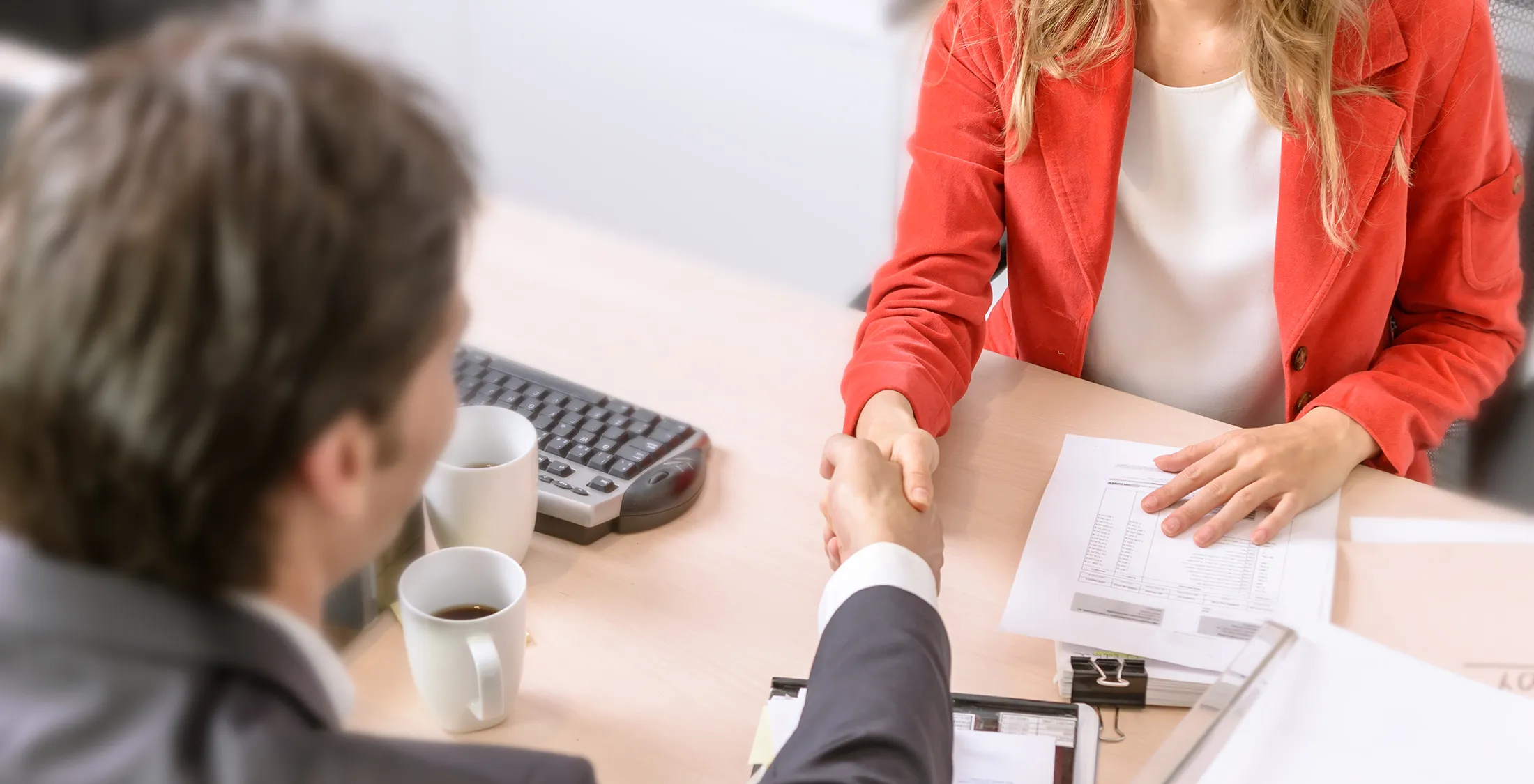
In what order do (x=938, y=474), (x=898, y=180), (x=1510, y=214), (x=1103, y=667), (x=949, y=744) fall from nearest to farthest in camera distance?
(x=949, y=744) → (x=1103, y=667) → (x=938, y=474) → (x=1510, y=214) → (x=898, y=180)

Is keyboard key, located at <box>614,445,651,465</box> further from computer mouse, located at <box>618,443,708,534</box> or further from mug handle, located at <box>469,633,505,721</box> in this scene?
mug handle, located at <box>469,633,505,721</box>

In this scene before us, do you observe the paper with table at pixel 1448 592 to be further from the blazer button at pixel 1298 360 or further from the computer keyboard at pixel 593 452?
the computer keyboard at pixel 593 452

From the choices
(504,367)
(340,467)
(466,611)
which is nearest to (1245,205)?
(504,367)

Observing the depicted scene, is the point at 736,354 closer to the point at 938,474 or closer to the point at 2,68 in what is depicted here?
the point at 938,474

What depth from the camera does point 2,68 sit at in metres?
1.54

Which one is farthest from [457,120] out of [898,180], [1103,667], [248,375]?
[898,180]

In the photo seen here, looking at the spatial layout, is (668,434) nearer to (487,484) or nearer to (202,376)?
(487,484)

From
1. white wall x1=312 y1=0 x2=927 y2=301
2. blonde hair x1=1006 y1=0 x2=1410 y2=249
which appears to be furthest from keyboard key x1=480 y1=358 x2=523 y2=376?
white wall x1=312 y1=0 x2=927 y2=301

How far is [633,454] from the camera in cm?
102

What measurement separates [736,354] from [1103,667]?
1.61 ft

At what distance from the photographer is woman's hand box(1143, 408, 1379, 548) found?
3.19 feet

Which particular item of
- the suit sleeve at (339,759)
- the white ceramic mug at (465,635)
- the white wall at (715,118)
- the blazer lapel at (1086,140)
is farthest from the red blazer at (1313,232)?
the white wall at (715,118)

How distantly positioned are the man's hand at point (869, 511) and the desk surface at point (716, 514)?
0.17 ft

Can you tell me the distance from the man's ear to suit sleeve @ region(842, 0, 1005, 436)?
67 centimetres
